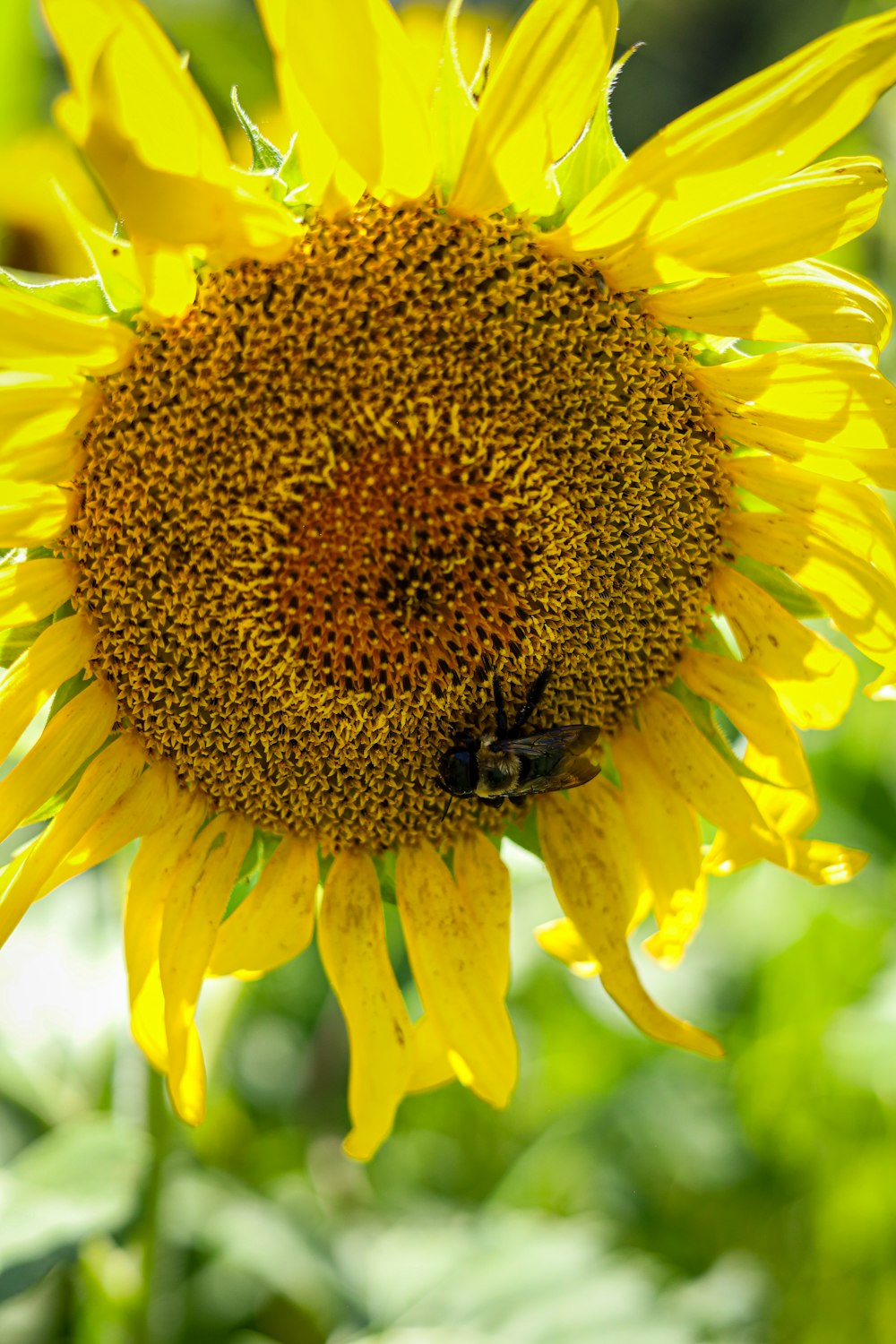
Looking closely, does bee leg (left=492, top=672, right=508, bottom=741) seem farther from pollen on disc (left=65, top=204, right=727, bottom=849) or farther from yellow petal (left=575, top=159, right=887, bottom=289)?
yellow petal (left=575, top=159, right=887, bottom=289)

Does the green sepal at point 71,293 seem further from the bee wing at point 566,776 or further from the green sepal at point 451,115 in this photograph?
the bee wing at point 566,776

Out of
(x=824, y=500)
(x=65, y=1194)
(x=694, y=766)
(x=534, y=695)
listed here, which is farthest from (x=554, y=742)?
(x=65, y=1194)

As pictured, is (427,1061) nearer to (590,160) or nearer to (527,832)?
(527,832)

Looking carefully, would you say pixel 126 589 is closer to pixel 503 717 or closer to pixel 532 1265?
pixel 503 717

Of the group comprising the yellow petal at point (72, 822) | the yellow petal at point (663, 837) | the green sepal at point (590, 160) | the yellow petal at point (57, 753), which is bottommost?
the yellow petal at point (663, 837)

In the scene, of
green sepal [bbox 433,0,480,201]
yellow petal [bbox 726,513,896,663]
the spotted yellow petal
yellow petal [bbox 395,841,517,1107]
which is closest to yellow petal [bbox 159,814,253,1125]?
yellow petal [bbox 395,841,517,1107]

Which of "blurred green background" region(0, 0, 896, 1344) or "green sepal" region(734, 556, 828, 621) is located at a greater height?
"green sepal" region(734, 556, 828, 621)

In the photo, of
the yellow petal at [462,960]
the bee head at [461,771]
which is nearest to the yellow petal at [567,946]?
the yellow petal at [462,960]
